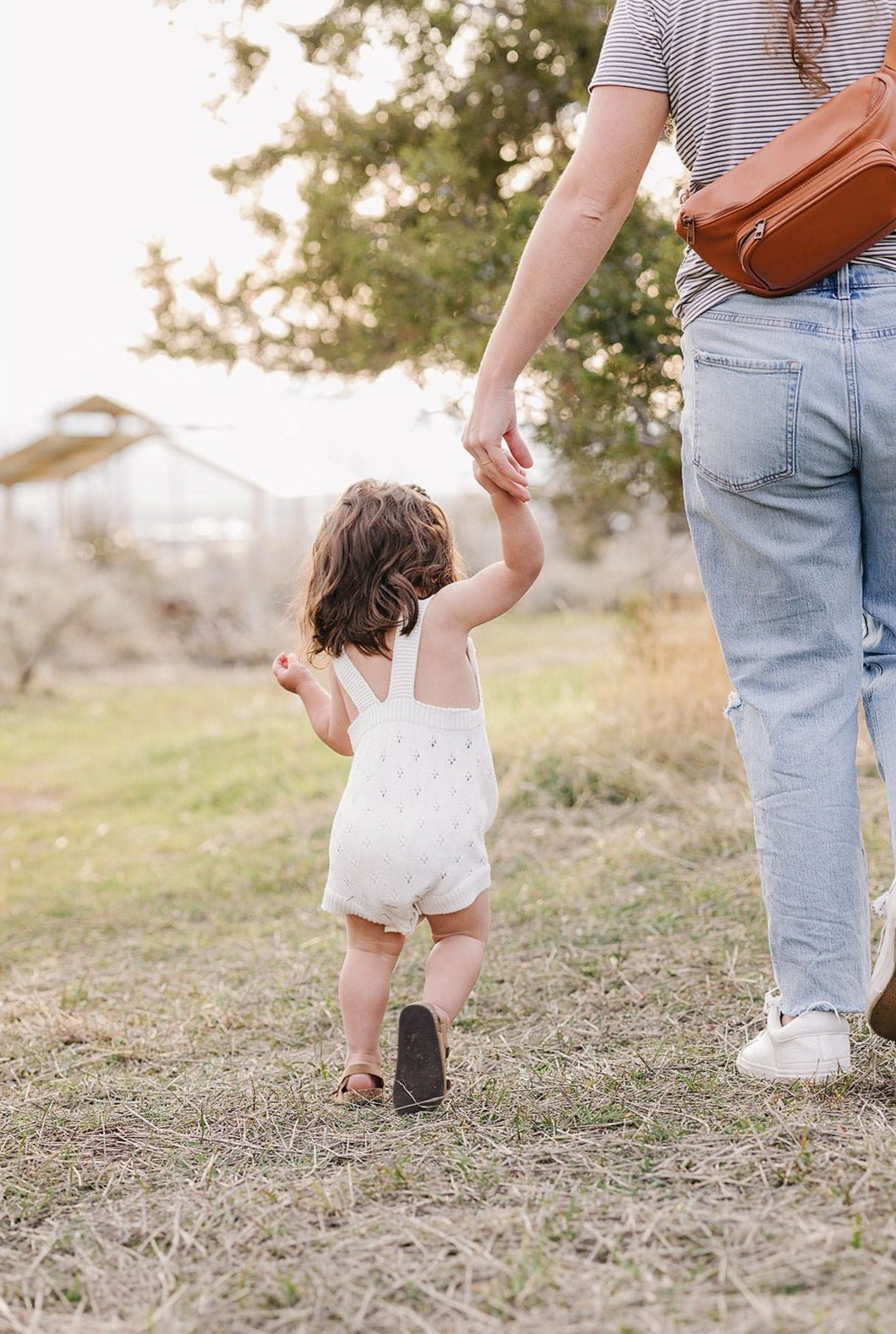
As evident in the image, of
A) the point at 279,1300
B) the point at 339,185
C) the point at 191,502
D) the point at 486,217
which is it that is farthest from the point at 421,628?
the point at 191,502

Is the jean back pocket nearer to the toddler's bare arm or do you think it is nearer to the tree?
the toddler's bare arm

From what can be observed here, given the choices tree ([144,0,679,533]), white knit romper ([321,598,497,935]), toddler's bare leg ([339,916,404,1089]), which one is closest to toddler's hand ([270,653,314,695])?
white knit romper ([321,598,497,935])

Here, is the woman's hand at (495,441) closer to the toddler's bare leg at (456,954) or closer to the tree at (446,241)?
the toddler's bare leg at (456,954)

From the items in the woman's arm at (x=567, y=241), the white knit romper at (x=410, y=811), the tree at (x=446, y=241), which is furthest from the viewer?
the tree at (x=446, y=241)

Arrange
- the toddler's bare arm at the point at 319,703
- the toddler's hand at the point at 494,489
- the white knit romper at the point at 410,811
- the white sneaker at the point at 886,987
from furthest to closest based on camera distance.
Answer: the toddler's bare arm at the point at 319,703, the white knit romper at the point at 410,811, the toddler's hand at the point at 494,489, the white sneaker at the point at 886,987

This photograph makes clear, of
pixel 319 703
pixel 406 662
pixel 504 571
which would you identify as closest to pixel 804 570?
pixel 504 571

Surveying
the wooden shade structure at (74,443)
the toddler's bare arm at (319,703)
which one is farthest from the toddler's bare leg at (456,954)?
the wooden shade structure at (74,443)

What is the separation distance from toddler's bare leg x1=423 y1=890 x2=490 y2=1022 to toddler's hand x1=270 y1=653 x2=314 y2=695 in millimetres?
547

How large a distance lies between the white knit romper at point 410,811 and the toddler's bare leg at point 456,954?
0.04 meters

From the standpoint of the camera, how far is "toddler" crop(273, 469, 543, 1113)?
2.27m

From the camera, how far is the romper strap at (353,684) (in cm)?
238

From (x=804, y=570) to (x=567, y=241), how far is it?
2.07ft

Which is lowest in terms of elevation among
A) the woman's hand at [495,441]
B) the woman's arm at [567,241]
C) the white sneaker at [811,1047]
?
the white sneaker at [811,1047]

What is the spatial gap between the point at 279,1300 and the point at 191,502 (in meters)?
17.6
